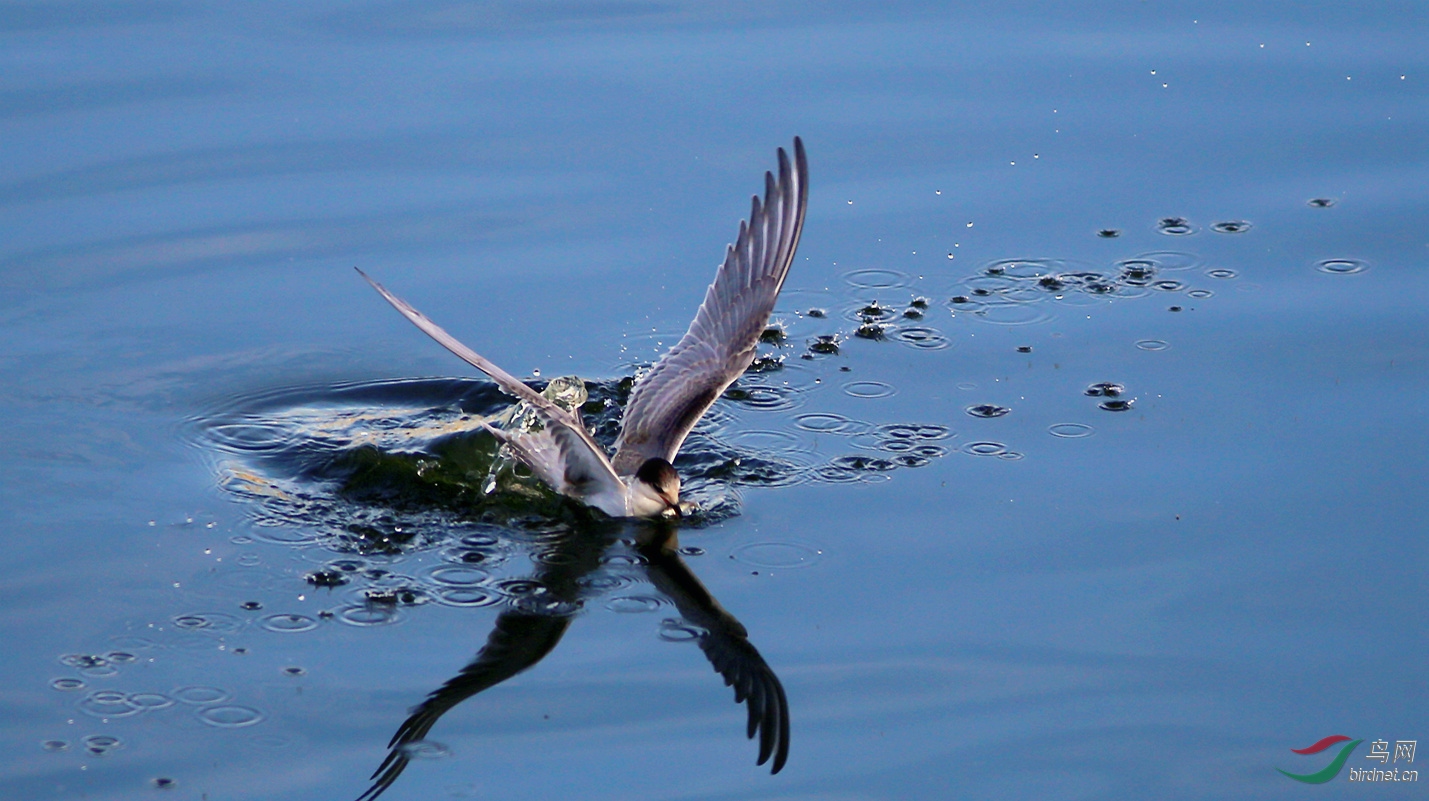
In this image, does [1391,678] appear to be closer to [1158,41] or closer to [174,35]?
[1158,41]

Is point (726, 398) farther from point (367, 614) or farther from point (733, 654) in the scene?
point (367, 614)

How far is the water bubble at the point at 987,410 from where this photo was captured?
8.76m

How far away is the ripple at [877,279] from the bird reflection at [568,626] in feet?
8.84

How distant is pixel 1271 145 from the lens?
11648mm

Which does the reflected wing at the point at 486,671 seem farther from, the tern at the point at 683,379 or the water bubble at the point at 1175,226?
the water bubble at the point at 1175,226

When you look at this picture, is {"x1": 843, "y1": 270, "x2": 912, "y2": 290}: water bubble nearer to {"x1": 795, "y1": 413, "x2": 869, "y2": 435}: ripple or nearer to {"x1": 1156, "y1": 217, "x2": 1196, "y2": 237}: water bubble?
{"x1": 795, "y1": 413, "x2": 869, "y2": 435}: ripple

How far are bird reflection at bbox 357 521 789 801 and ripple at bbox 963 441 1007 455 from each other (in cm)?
162

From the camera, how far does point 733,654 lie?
269 inches

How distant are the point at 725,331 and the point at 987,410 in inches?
57.5

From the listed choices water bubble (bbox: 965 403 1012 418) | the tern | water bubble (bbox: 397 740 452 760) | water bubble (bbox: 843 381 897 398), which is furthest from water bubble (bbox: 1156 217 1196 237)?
water bubble (bbox: 397 740 452 760)

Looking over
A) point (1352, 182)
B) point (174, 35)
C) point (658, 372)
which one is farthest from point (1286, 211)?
point (174, 35)

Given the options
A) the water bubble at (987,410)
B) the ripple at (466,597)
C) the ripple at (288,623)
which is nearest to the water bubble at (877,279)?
the water bubble at (987,410)

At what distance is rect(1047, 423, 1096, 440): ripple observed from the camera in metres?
8.54

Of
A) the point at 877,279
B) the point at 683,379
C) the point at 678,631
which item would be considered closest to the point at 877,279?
the point at 877,279
